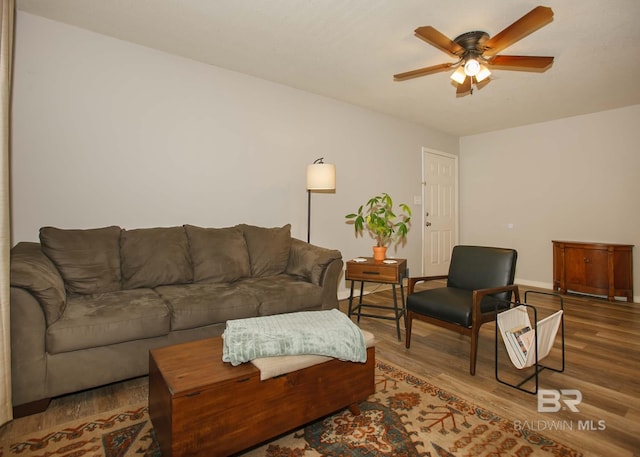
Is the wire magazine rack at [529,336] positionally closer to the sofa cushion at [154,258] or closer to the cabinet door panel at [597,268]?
the sofa cushion at [154,258]

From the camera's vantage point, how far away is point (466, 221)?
20.3 ft

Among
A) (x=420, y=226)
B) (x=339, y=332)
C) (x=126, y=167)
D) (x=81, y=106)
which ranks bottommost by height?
(x=339, y=332)

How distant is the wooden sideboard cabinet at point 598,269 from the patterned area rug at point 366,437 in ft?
12.0

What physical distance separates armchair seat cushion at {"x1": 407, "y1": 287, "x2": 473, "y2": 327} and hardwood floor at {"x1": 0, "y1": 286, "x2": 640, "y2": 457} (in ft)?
1.18

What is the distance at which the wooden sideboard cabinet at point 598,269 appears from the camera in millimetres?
4309

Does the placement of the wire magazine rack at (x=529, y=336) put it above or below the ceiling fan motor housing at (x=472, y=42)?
below

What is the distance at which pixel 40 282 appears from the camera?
184 centimetres

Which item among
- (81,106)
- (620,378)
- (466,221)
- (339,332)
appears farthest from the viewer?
(466,221)

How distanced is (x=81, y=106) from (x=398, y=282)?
295cm

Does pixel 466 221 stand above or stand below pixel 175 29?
below

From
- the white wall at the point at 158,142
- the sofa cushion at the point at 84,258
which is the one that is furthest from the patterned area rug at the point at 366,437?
the white wall at the point at 158,142

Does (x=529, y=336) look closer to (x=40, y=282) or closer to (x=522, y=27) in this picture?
(x=522, y=27)

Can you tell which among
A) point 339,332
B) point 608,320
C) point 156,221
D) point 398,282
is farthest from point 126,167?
point 608,320

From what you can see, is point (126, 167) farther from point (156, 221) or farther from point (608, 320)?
point (608, 320)
